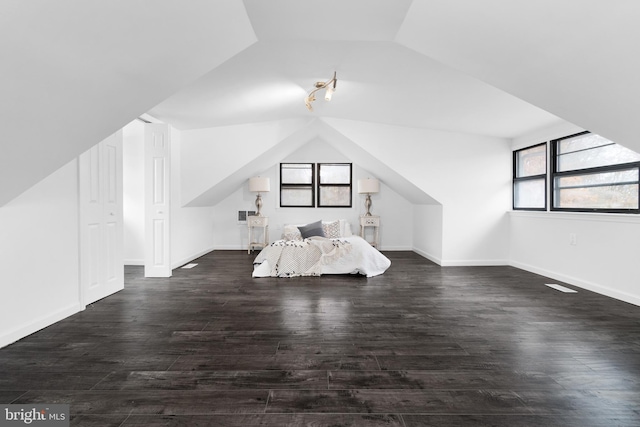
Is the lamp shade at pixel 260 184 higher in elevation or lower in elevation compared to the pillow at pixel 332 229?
higher

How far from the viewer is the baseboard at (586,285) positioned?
10.4ft

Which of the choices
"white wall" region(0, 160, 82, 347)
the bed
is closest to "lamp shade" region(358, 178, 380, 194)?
the bed

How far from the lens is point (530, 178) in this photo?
186 inches

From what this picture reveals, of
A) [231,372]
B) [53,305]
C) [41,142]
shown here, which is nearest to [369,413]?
[231,372]

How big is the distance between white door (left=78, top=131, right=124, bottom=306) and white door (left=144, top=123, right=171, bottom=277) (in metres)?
0.56

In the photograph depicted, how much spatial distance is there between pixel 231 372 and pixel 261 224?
478 centimetres

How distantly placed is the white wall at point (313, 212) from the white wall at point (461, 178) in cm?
183

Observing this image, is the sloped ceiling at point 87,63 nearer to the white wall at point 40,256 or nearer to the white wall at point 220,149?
the white wall at point 40,256

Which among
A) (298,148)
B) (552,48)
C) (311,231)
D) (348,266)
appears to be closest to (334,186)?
(298,148)

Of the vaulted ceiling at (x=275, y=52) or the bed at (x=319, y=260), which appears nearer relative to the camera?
the vaulted ceiling at (x=275, y=52)

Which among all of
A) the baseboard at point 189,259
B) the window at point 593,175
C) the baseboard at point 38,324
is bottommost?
the baseboard at point 38,324

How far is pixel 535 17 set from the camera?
1.62 meters

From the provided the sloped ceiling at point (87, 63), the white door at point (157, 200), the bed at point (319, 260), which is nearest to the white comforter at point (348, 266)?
the bed at point (319, 260)

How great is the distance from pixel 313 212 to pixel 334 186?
76 centimetres
